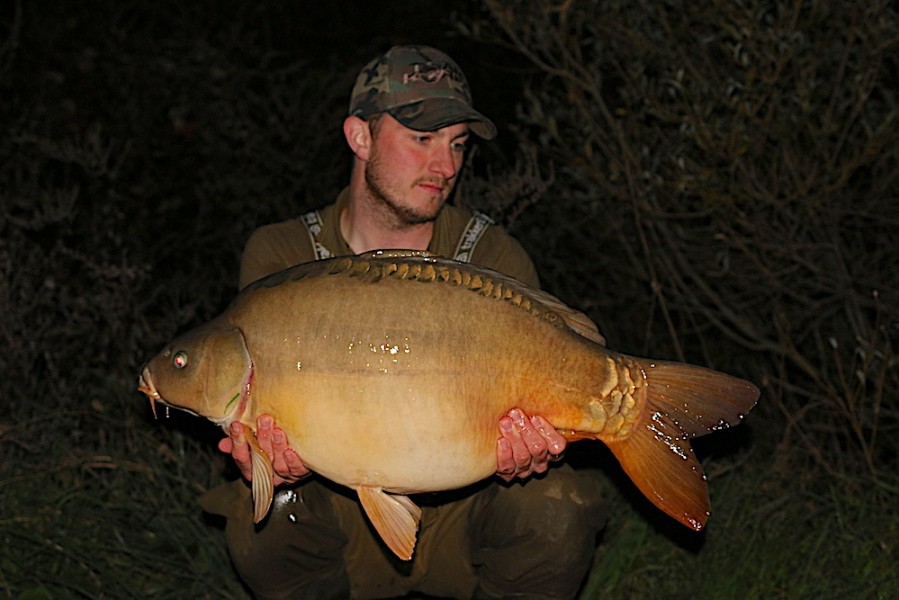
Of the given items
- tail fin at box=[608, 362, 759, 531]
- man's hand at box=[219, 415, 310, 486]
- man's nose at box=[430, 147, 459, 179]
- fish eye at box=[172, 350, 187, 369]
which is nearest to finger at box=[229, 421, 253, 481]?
man's hand at box=[219, 415, 310, 486]

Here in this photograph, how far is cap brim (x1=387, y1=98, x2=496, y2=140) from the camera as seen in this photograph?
2582 millimetres

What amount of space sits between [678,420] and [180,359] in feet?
3.14

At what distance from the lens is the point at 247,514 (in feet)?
8.03

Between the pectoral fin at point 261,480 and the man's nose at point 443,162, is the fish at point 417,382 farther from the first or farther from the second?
the man's nose at point 443,162

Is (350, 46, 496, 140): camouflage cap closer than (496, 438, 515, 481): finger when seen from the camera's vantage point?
No

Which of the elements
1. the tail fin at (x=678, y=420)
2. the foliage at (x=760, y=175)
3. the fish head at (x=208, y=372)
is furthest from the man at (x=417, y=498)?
the foliage at (x=760, y=175)

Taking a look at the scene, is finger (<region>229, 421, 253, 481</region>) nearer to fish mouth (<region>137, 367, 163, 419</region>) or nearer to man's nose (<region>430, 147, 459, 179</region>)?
fish mouth (<region>137, 367, 163, 419</region>)

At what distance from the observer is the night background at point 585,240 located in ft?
9.97

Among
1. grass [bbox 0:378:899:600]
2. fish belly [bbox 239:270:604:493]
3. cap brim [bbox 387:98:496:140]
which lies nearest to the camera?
fish belly [bbox 239:270:604:493]

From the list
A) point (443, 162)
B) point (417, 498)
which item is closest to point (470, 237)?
point (443, 162)

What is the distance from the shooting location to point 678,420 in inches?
83.4

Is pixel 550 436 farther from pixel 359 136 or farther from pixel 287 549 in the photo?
pixel 359 136

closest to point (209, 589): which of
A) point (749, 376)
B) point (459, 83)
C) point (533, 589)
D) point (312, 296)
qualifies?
point (533, 589)

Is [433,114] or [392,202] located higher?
[433,114]
